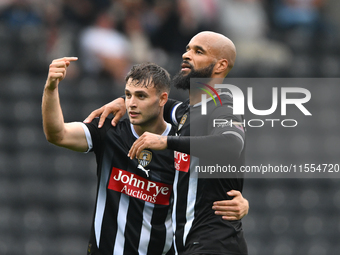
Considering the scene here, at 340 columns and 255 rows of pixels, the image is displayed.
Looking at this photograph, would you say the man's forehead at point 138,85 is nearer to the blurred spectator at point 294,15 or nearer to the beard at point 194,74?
the beard at point 194,74

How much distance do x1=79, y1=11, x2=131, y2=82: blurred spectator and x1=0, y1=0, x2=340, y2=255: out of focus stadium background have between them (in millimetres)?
15

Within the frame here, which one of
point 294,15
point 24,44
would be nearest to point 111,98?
point 24,44

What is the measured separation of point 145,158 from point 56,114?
0.79 metres

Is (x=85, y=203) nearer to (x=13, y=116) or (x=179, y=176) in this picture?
(x=13, y=116)

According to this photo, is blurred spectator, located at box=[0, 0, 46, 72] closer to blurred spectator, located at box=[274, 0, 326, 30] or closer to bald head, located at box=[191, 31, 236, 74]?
blurred spectator, located at box=[274, 0, 326, 30]

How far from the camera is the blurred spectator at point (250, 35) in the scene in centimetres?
843

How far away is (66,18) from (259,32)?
3012 mm

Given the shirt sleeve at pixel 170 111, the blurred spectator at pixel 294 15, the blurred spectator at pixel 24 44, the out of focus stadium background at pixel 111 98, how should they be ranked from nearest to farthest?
the shirt sleeve at pixel 170 111
the out of focus stadium background at pixel 111 98
the blurred spectator at pixel 24 44
the blurred spectator at pixel 294 15

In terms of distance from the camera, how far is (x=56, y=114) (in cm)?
371

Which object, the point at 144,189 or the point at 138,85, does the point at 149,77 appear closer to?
the point at 138,85

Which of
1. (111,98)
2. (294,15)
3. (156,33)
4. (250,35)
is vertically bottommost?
(111,98)

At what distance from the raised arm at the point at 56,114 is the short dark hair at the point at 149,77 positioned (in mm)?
513

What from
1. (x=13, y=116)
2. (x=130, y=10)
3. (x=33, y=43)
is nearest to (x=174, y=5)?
(x=130, y=10)

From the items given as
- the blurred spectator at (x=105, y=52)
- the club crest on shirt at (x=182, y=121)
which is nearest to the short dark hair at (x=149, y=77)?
the club crest on shirt at (x=182, y=121)
